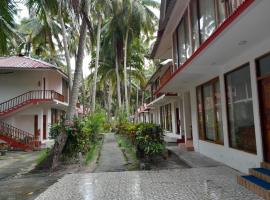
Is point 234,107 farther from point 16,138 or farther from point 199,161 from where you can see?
point 16,138

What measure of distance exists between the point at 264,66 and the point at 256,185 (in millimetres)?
2818

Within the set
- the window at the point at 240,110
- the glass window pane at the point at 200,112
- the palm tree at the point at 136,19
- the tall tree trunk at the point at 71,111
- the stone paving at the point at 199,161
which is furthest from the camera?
the palm tree at the point at 136,19

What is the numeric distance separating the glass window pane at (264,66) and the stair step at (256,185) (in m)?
2.48

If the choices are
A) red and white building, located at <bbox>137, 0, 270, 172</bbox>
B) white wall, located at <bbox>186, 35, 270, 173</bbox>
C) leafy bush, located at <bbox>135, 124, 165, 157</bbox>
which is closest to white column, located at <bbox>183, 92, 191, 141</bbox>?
red and white building, located at <bbox>137, 0, 270, 172</bbox>

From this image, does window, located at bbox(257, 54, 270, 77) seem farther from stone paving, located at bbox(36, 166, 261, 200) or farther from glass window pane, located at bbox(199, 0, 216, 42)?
stone paving, located at bbox(36, 166, 261, 200)

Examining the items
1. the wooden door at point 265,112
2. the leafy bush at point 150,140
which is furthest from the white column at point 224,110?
the wooden door at point 265,112

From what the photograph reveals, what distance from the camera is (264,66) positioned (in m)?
6.89

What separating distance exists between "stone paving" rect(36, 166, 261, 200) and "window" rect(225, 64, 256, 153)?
95 cm

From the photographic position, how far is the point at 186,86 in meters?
14.3

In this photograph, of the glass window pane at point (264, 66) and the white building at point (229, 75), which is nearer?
the white building at point (229, 75)

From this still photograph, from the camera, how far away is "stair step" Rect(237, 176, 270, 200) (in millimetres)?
5586

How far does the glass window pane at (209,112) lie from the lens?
11.0 metres

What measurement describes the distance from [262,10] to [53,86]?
23.2 meters

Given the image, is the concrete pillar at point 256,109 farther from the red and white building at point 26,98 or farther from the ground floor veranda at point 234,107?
the red and white building at point 26,98
